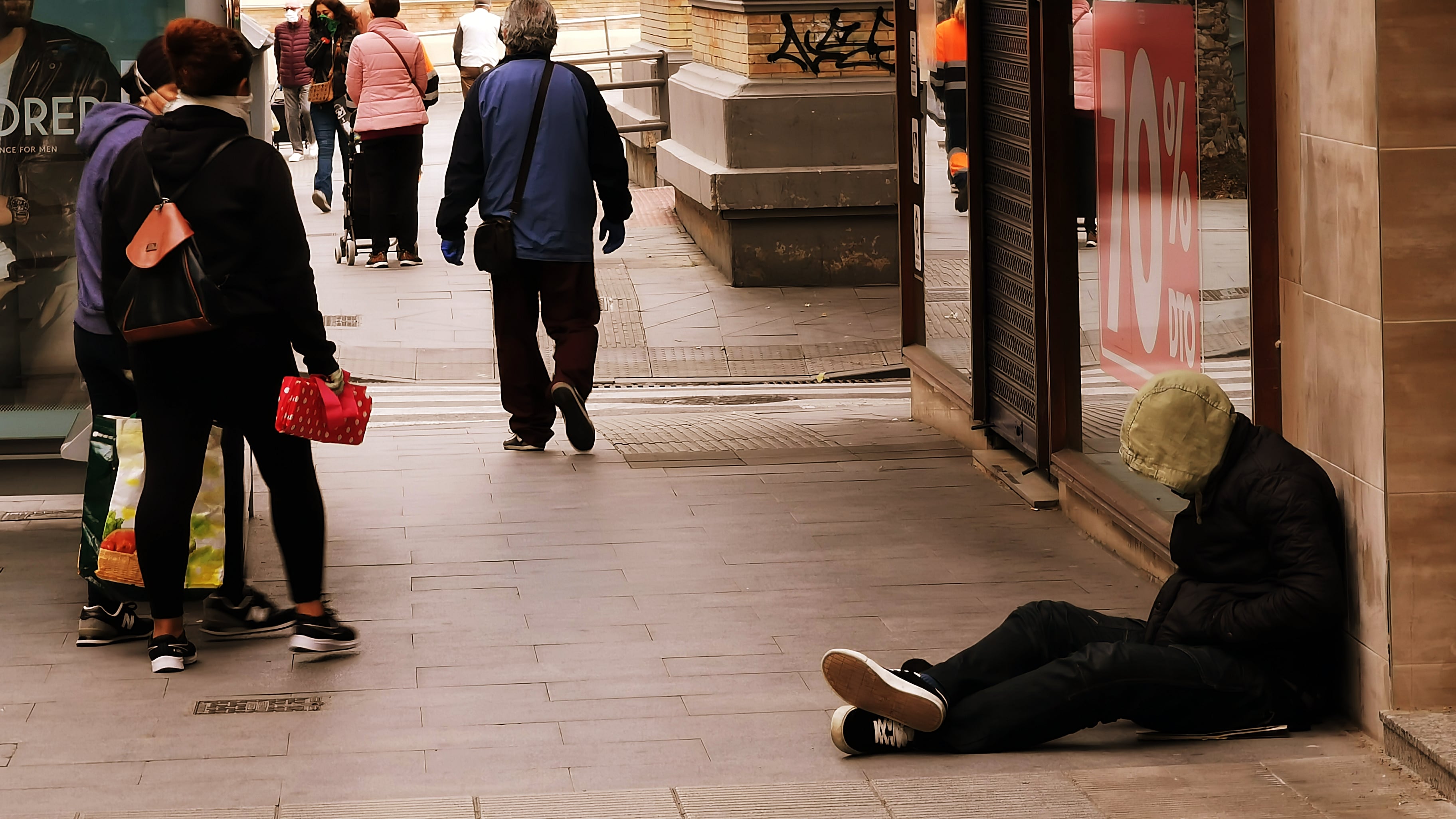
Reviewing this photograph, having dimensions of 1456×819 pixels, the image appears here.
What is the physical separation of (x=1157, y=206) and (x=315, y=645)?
117 inches

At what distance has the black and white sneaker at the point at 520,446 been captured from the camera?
27.8ft

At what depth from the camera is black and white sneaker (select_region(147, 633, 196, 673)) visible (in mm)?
5074

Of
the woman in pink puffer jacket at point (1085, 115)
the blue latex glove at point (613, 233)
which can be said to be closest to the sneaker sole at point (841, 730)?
the woman in pink puffer jacket at point (1085, 115)

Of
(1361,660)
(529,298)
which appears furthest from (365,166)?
(1361,660)

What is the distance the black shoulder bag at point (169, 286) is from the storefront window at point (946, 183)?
3.92 m

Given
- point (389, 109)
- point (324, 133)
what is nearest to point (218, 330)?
→ point (389, 109)

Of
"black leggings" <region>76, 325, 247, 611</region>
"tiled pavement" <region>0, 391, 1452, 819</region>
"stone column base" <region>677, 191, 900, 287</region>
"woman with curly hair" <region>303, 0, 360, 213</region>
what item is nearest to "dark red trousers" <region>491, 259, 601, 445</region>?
"tiled pavement" <region>0, 391, 1452, 819</region>

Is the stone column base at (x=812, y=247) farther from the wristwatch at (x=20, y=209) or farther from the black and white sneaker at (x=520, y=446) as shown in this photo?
the wristwatch at (x=20, y=209)

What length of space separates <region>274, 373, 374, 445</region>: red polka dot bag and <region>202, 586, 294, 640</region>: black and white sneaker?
679 millimetres

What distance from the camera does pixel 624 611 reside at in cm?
566

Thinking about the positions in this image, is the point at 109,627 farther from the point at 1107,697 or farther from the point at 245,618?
the point at 1107,697

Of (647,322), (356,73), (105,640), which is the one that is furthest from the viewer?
(356,73)

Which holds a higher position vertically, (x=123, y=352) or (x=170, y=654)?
(x=123, y=352)

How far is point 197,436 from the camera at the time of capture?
5086 mm
